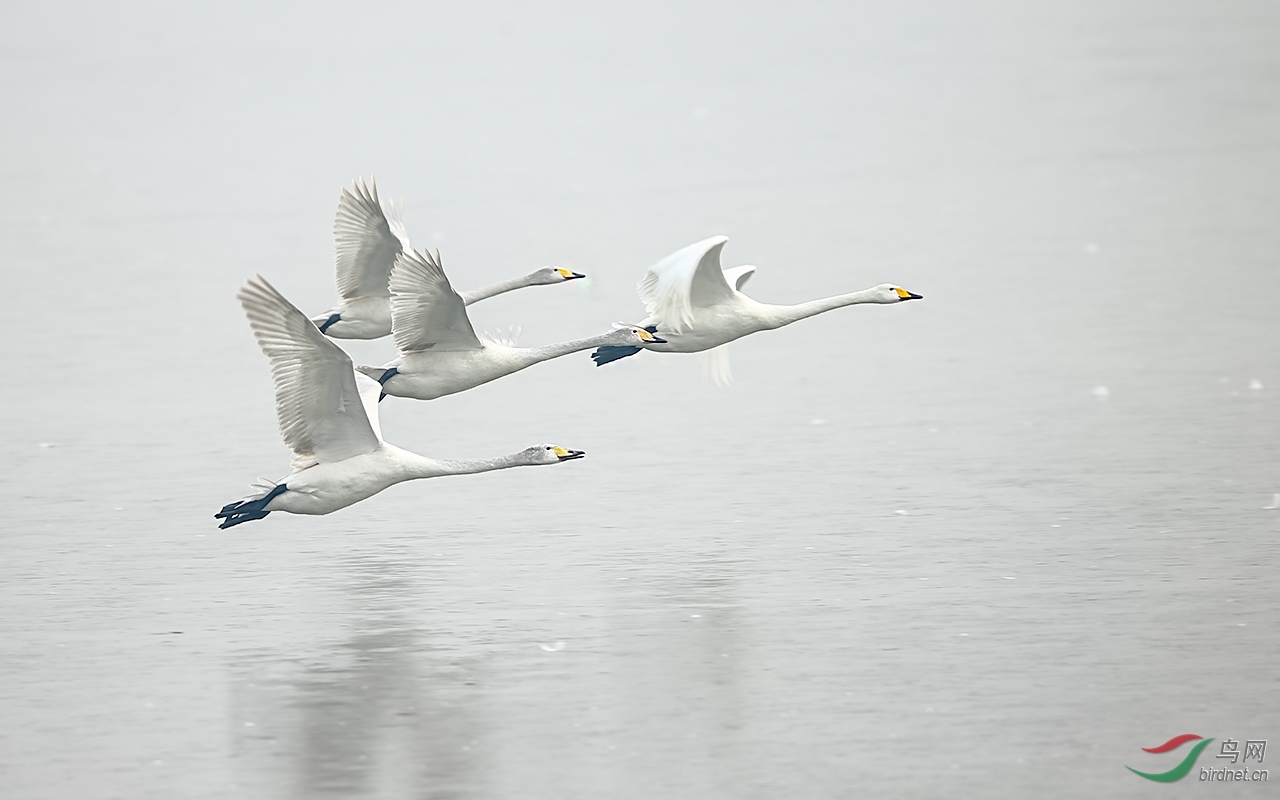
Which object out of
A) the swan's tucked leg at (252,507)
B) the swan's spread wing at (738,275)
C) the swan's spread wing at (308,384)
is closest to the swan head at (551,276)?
the swan's spread wing at (738,275)

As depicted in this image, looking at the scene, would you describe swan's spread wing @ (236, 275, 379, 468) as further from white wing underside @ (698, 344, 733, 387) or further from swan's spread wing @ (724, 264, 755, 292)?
white wing underside @ (698, 344, 733, 387)

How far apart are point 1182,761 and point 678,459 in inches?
256

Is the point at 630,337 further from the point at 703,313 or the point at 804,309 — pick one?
the point at 804,309

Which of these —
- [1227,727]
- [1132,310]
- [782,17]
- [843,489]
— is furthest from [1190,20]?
[1227,727]

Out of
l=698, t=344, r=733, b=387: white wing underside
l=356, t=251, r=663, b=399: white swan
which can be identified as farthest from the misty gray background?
l=356, t=251, r=663, b=399: white swan

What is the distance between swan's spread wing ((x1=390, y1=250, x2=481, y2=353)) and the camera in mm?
12703

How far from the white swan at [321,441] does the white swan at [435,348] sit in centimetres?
109

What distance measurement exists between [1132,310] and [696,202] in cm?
667

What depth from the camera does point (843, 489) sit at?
1466 cm

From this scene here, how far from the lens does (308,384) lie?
1155cm

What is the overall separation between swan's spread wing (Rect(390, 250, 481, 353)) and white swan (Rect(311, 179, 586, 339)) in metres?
1.41

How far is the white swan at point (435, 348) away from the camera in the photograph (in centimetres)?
1277

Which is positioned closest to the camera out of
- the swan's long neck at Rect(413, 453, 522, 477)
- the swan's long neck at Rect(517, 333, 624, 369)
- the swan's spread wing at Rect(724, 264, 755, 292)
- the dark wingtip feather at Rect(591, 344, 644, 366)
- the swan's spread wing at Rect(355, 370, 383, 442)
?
the swan's long neck at Rect(413, 453, 522, 477)

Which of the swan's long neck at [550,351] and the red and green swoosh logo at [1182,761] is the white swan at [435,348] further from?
the red and green swoosh logo at [1182,761]
